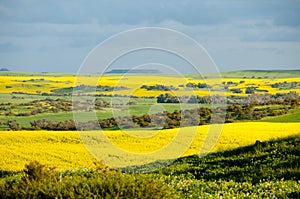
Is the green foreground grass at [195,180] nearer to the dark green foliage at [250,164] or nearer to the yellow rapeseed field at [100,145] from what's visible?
the dark green foliage at [250,164]

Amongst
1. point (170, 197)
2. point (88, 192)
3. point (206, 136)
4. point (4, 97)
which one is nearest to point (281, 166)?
point (170, 197)

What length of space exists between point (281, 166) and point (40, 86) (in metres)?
86.6

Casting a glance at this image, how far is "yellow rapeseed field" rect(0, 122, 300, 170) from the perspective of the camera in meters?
27.2

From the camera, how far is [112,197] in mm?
9344

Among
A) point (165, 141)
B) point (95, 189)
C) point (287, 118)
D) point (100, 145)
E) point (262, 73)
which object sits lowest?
point (100, 145)

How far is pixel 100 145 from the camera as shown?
99.7 ft

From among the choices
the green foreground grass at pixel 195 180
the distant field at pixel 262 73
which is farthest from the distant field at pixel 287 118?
the distant field at pixel 262 73

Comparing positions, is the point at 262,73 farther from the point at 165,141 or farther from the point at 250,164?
the point at 250,164

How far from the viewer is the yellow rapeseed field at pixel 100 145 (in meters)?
27.2

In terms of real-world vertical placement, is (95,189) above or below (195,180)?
above

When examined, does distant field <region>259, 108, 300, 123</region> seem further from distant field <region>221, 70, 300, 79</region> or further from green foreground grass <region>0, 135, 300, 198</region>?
distant field <region>221, 70, 300, 79</region>

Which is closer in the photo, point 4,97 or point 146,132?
point 146,132

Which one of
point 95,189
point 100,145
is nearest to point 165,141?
point 100,145

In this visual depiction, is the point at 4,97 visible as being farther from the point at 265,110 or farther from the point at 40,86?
the point at 265,110
